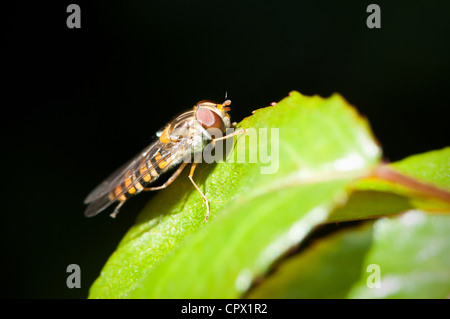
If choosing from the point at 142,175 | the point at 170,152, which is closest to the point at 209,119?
the point at 170,152

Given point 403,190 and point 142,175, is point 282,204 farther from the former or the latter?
point 142,175

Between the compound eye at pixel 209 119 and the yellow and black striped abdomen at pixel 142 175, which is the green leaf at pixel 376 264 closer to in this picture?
the compound eye at pixel 209 119

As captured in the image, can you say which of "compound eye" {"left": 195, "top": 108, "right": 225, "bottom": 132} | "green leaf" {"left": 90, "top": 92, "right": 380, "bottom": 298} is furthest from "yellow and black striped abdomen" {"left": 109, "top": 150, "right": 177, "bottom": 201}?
"green leaf" {"left": 90, "top": 92, "right": 380, "bottom": 298}

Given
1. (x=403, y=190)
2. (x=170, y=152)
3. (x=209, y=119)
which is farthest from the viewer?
(x=170, y=152)

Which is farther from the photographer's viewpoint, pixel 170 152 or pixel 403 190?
pixel 170 152

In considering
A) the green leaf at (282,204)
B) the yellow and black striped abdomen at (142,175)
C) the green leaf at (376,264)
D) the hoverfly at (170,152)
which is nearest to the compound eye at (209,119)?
the hoverfly at (170,152)

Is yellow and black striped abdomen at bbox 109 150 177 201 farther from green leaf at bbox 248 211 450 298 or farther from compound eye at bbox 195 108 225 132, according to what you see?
green leaf at bbox 248 211 450 298
